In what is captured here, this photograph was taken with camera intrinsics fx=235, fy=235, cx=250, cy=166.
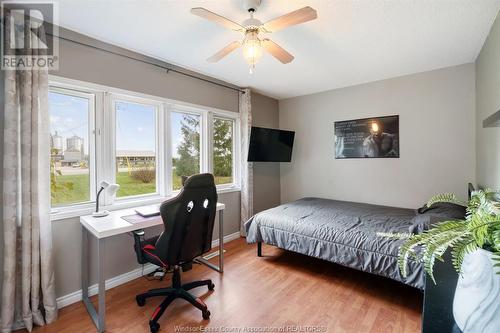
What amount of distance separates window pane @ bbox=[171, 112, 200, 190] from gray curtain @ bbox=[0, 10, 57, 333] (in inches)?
54.2

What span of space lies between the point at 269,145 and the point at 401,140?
196 cm

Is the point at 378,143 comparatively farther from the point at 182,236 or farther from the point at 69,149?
the point at 69,149

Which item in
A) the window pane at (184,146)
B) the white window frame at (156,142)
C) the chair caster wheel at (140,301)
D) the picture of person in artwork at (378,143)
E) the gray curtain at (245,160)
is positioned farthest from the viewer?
the gray curtain at (245,160)

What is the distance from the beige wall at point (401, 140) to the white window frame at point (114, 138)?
1.86m

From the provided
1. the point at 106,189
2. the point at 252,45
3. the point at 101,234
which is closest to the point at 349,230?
the point at 252,45

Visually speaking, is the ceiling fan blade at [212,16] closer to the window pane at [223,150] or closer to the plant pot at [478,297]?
the plant pot at [478,297]

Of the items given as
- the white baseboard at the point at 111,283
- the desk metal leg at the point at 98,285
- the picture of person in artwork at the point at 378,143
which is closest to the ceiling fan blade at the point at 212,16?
the desk metal leg at the point at 98,285

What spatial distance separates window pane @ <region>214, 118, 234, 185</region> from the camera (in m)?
3.70

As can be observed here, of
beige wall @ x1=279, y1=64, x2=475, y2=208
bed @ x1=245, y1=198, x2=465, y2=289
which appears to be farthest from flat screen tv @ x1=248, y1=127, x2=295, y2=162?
bed @ x1=245, y1=198, x2=465, y2=289

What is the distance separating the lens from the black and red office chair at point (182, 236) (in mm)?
1796

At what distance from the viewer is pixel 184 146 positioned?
10.7ft

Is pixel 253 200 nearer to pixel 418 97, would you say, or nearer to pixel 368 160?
pixel 368 160

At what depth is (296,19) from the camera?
1624mm

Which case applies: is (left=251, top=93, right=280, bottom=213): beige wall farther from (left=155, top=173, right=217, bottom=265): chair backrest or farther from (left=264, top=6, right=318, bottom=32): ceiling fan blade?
(left=264, top=6, right=318, bottom=32): ceiling fan blade
